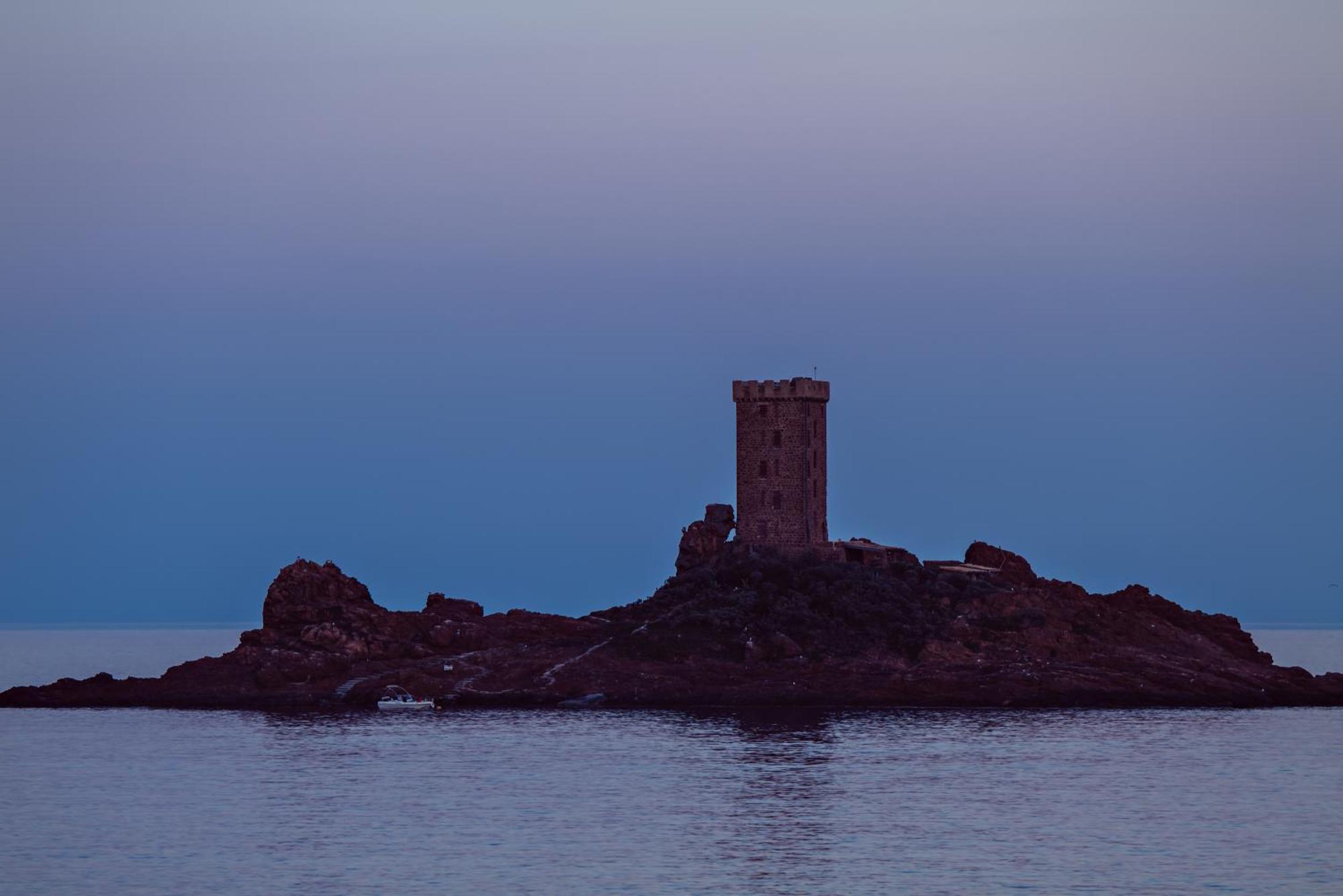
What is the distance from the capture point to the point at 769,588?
122438 mm

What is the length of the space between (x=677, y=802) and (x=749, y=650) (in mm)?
37619

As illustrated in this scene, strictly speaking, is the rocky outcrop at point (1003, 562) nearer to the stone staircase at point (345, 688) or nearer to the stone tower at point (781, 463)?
the stone tower at point (781, 463)

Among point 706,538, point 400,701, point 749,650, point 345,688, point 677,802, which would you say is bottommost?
point 677,802

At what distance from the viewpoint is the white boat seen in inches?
4616

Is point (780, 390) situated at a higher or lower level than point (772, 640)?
higher

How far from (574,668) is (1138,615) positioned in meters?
39.0

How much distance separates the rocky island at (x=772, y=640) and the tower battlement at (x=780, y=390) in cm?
14

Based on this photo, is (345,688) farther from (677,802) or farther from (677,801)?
(677,802)

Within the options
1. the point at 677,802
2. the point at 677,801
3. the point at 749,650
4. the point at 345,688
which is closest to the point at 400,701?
the point at 345,688

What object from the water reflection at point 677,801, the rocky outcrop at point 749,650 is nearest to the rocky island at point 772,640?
the rocky outcrop at point 749,650

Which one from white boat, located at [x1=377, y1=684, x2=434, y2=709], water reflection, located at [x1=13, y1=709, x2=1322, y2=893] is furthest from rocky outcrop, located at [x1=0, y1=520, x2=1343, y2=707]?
water reflection, located at [x1=13, y1=709, x2=1322, y2=893]

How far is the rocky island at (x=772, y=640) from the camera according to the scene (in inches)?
4609

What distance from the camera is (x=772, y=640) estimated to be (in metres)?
119

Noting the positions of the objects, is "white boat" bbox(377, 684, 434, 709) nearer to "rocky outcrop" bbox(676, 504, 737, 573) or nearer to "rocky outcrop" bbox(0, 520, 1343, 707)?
"rocky outcrop" bbox(0, 520, 1343, 707)
